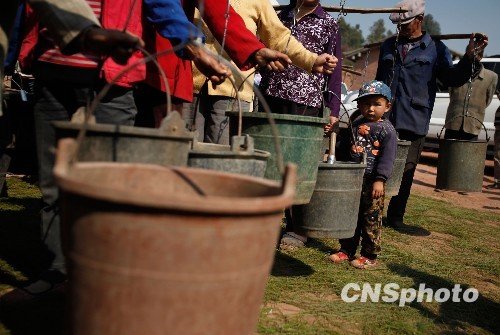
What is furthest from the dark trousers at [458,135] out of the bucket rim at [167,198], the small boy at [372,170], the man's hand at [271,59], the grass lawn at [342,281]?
the bucket rim at [167,198]

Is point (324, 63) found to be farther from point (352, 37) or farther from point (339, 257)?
point (352, 37)

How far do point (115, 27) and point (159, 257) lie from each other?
4.84ft

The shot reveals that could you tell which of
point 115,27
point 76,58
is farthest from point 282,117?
point 76,58

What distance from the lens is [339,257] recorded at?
13.0ft

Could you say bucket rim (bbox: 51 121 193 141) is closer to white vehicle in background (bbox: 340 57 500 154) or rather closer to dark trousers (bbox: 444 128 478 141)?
dark trousers (bbox: 444 128 478 141)

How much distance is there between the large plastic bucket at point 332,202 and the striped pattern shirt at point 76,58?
154 cm

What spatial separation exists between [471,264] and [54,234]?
3266 mm

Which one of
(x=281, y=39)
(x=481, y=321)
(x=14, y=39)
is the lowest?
(x=481, y=321)

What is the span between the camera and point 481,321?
3070 millimetres

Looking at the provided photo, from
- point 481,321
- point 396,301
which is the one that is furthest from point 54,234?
point 481,321

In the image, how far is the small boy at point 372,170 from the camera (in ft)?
12.5

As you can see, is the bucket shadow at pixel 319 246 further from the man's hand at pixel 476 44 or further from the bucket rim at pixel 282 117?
the man's hand at pixel 476 44

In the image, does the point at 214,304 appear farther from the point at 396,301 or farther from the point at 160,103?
the point at 396,301

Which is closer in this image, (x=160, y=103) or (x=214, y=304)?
(x=214, y=304)
